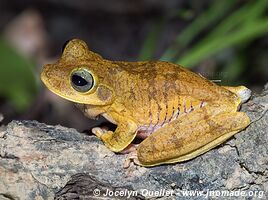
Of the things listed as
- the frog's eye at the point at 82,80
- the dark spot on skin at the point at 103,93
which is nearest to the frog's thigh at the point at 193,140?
the dark spot on skin at the point at 103,93

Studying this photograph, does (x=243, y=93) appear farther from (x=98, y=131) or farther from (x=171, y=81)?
(x=98, y=131)

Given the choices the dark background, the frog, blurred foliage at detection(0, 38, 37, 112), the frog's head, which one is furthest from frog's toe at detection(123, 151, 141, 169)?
blurred foliage at detection(0, 38, 37, 112)

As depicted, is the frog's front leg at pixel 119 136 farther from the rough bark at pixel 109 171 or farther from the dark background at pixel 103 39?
the dark background at pixel 103 39

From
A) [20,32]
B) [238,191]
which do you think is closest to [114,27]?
[20,32]

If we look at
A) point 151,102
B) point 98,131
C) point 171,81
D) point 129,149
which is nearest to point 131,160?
point 129,149

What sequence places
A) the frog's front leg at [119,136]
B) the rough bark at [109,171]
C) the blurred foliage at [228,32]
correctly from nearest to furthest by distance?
the rough bark at [109,171] < the frog's front leg at [119,136] < the blurred foliage at [228,32]

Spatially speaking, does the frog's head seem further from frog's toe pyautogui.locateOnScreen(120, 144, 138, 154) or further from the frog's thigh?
the frog's thigh

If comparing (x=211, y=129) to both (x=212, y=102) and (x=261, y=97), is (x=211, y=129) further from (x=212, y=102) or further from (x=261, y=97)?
(x=261, y=97)
